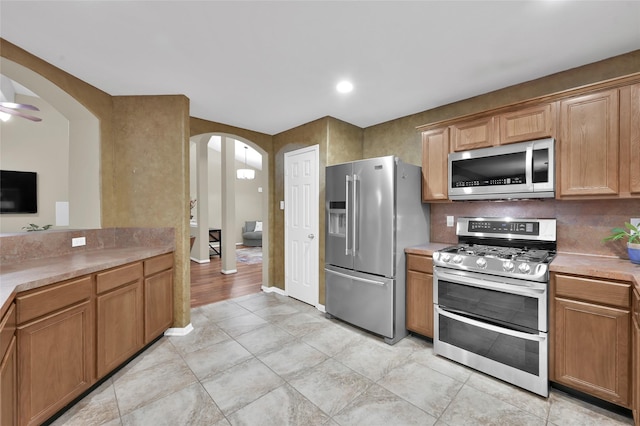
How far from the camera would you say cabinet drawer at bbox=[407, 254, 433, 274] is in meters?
2.59

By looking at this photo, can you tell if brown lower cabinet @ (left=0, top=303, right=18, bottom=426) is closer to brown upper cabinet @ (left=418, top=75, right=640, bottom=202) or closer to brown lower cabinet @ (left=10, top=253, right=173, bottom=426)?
brown lower cabinet @ (left=10, top=253, right=173, bottom=426)

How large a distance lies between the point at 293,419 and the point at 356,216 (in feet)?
5.97

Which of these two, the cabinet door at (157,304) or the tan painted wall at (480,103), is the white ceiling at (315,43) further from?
the cabinet door at (157,304)

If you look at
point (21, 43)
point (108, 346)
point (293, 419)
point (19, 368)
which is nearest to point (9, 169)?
point (21, 43)

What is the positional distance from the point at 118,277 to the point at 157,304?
58 cm

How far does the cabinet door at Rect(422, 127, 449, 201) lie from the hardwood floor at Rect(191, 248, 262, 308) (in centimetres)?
297

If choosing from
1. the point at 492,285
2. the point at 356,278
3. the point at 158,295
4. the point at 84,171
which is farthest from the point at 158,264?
the point at 492,285

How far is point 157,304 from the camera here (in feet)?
8.56

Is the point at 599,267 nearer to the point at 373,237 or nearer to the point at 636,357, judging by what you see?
the point at 636,357

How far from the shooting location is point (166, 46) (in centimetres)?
198

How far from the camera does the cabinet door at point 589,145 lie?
6.32 feet

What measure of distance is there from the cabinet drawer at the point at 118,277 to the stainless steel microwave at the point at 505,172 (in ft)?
9.62

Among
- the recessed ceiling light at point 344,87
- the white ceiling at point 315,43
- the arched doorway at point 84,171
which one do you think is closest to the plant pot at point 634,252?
the white ceiling at point 315,43

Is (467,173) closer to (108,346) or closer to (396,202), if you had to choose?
(396,202)
